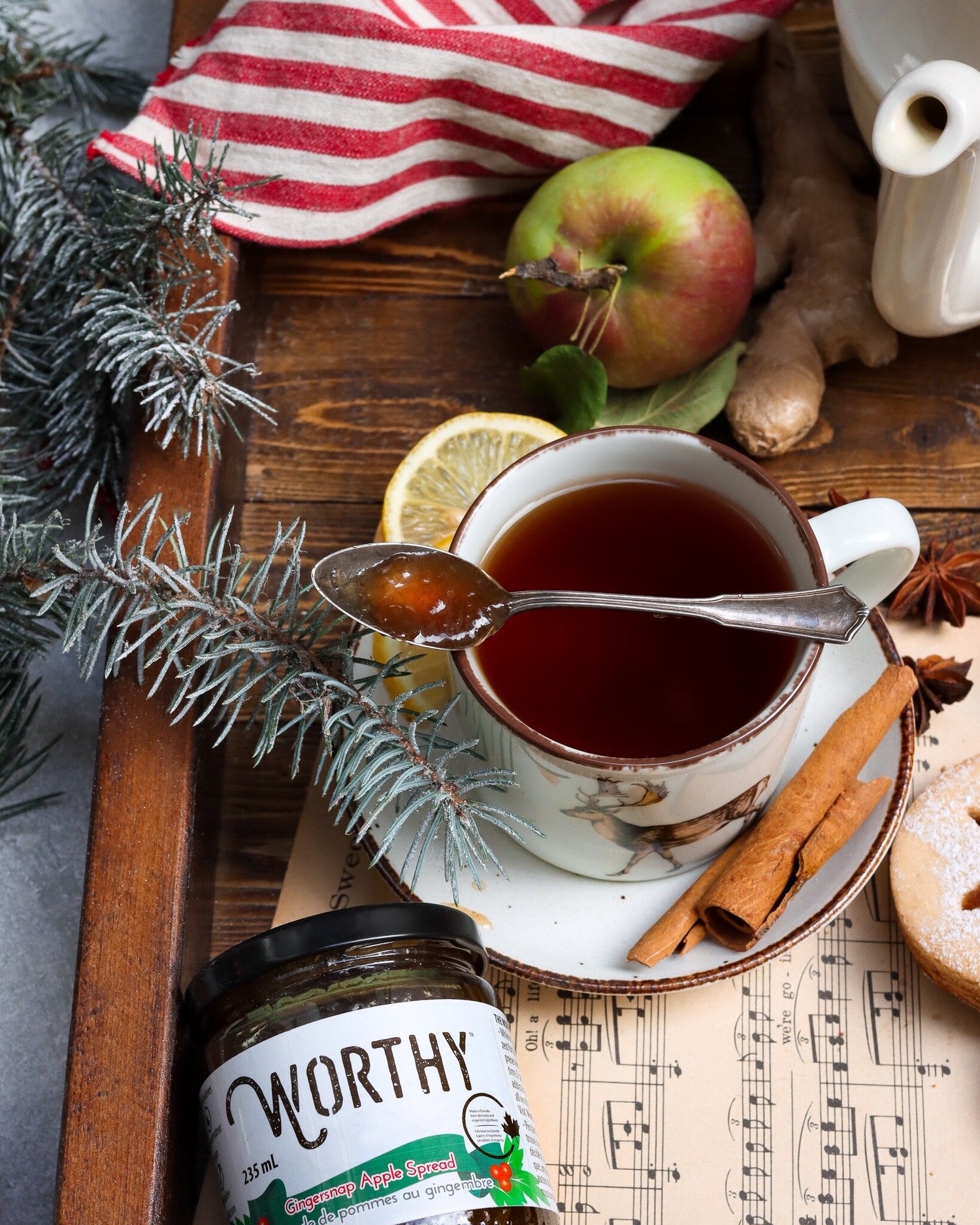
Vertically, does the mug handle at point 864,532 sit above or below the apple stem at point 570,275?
below

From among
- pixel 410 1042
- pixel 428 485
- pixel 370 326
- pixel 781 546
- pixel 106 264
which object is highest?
pixel 370 326

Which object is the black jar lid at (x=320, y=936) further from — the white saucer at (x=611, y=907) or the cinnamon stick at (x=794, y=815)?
the cinnamon stick at (x=794, y=815)

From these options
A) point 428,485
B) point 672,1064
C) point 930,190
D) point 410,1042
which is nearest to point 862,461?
point 930,190

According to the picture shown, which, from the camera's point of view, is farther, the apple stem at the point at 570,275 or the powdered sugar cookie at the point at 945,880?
the apple stem at the point at 570,275

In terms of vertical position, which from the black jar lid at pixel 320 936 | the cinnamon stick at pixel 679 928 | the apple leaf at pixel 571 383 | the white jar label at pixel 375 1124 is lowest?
the white jar label at pixel 375 1124

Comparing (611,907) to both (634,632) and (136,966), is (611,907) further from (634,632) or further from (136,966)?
(136,966)

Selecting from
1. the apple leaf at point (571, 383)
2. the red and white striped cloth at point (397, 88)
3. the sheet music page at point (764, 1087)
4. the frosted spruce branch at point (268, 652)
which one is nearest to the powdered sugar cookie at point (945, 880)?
the sheet music page at point (764, 1087)

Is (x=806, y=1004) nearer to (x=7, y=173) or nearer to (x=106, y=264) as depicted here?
(x=106, y=264)

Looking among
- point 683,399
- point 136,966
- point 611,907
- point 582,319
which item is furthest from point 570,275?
point 136,966
